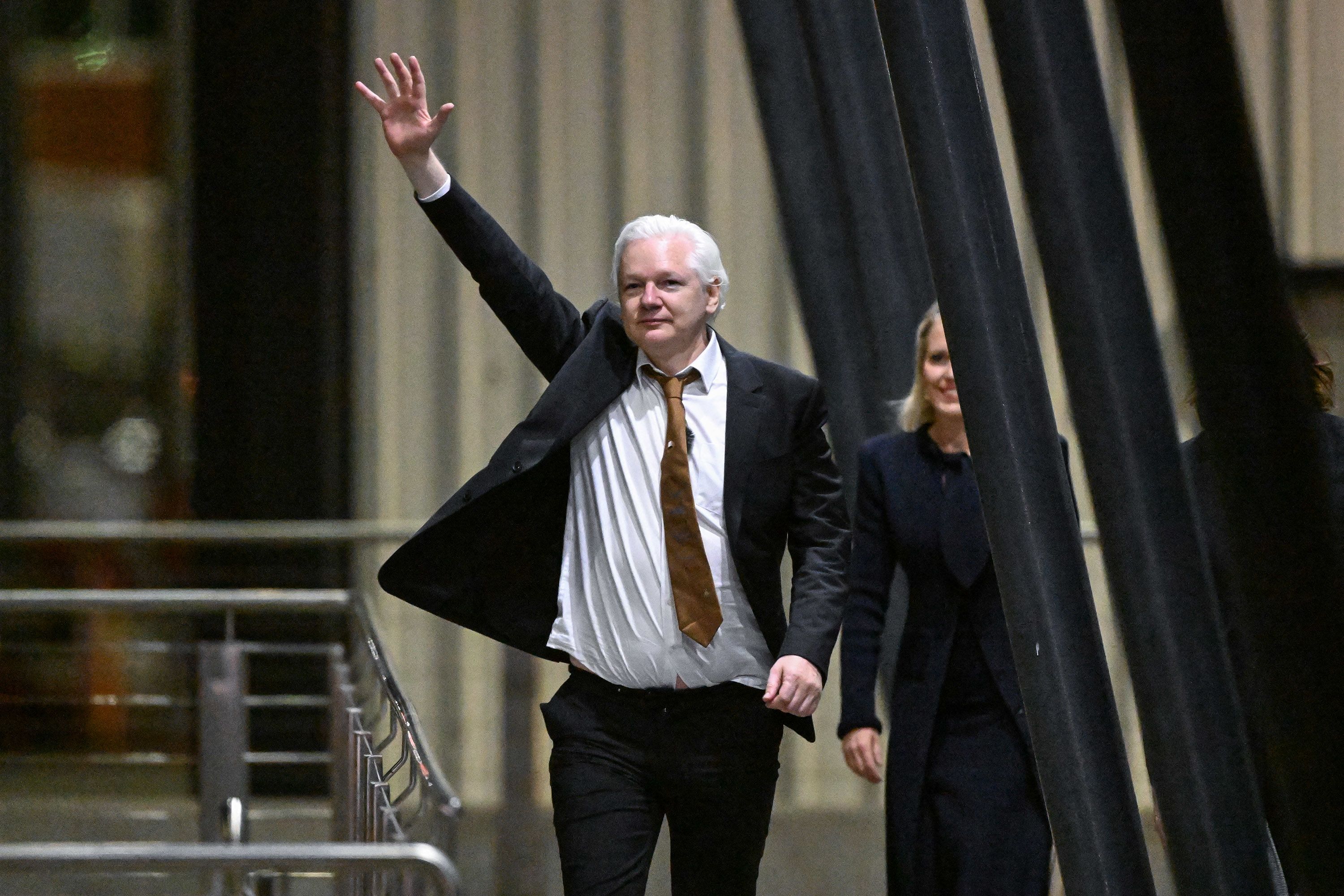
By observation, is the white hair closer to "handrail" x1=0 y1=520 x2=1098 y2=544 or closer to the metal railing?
the metal railing

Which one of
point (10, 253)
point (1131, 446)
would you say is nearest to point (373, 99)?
point (1131, 446)

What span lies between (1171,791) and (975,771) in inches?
13.4

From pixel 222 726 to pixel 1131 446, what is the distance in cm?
Answer: 224

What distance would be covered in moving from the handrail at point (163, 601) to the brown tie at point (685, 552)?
1.53 metres

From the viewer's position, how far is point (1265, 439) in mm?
2090

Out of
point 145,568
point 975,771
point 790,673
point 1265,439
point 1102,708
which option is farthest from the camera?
point 145,568

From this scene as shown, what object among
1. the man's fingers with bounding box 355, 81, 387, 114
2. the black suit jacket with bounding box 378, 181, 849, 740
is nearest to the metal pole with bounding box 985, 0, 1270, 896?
the black suit jacket with bounding box 378, 181, 849, 740

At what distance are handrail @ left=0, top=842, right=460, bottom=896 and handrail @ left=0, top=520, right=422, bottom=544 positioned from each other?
3448 millimetres

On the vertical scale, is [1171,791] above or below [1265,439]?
below

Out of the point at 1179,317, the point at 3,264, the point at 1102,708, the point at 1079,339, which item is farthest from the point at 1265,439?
the point at 3,264

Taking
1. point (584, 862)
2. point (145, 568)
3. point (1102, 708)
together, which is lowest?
point (584, 862)

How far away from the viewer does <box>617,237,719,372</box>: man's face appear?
7.79ft

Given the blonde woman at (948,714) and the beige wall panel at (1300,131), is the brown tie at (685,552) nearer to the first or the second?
the blonde woman at (948,714)

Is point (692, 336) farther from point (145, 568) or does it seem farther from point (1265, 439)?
point (145, 568)
